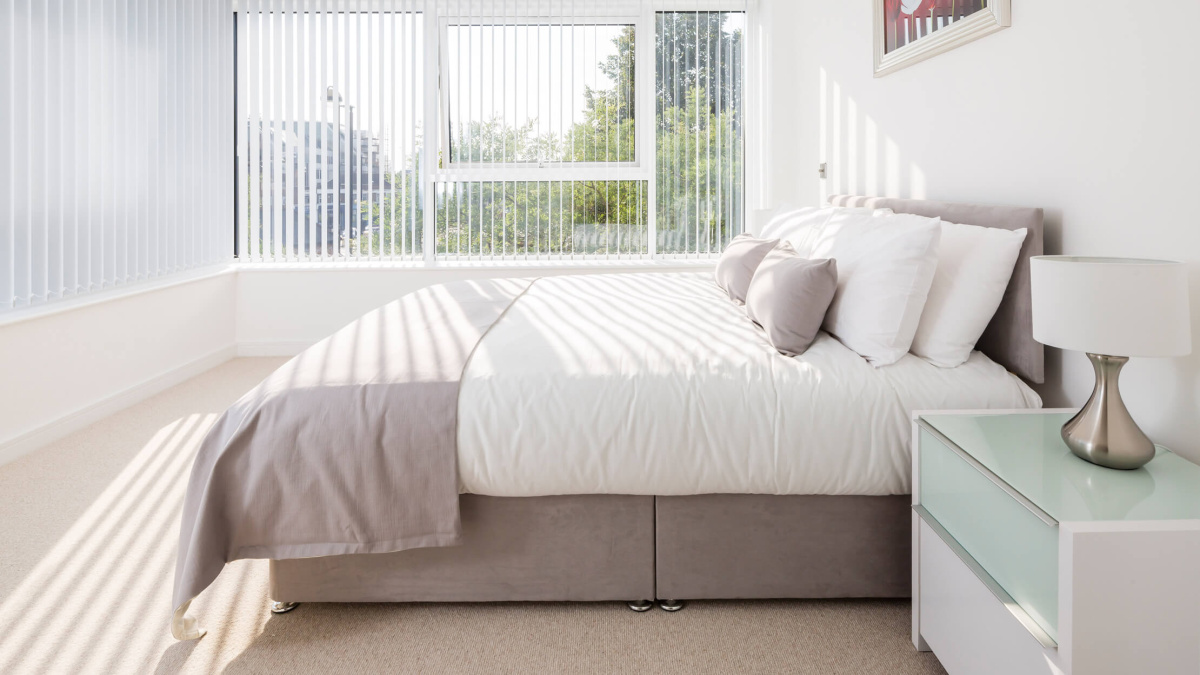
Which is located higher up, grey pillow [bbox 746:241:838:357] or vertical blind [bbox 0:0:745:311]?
vertical blind [bbox 0:0:745:311]

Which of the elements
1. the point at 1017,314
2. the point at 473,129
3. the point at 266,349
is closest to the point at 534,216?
the point at 473,129

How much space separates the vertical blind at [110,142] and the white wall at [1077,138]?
3453 mm

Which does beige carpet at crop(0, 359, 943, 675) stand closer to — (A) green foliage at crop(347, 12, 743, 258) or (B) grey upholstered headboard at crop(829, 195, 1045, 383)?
(B) grey upholstered headboard at crop(829, 195, 1045, 383)

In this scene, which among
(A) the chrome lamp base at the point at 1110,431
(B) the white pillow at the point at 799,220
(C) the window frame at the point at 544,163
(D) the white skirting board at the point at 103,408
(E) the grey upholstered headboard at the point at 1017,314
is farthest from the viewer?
(C) the window frame at the point at 544,163

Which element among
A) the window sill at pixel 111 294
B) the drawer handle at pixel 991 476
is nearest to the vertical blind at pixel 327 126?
the window sill at pixel 111 294

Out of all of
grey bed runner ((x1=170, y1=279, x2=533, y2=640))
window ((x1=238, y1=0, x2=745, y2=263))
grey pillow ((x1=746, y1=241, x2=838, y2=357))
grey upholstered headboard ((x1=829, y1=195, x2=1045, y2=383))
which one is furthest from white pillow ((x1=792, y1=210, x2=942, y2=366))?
window ((x1=238, y1=0, x2=745, y2=263))

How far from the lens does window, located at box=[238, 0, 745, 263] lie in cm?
500

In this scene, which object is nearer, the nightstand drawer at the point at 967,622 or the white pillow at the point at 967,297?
the nightstand drawer at the point at 967,622

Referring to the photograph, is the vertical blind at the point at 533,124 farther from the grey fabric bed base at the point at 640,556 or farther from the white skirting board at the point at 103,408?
the grey fabric bed base at the point at 640,556

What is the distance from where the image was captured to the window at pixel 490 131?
197 inches

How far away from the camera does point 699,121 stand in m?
5.16

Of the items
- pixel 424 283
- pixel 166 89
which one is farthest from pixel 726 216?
pixel 166 89

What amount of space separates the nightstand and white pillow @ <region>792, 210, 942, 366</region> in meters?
0.32

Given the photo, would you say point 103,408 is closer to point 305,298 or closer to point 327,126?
point 305,298
